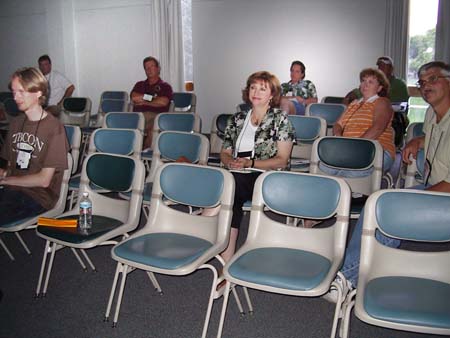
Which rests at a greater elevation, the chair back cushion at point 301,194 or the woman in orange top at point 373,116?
the woman in orange top at point 373,116

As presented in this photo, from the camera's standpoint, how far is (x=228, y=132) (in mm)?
3520

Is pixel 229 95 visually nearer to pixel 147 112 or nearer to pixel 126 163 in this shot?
pixel 147 112

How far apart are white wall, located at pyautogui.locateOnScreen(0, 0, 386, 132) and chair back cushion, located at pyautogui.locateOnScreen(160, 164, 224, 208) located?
6.20 metres

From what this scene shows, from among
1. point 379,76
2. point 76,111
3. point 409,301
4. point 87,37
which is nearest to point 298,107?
point 379,76

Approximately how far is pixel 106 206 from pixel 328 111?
3.22 m

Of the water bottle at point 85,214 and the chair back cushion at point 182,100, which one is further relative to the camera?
the chair back cushion at point 182,100

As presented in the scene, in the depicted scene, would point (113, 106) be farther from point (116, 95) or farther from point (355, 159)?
point (355, 159)

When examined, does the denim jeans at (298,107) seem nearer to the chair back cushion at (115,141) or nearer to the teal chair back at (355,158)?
the teal chair back at (355,158)

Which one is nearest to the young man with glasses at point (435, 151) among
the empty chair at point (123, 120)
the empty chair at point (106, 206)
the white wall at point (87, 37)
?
the empty chair at point (106, 206)

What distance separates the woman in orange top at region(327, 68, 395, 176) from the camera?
161 inches

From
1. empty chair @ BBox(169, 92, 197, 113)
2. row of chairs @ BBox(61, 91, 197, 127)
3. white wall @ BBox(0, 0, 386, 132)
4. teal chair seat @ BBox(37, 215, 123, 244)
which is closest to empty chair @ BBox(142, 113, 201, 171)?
row of chairs @ BBox(61, 91, 197, 127)

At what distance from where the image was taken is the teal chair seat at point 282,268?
84.0 inches

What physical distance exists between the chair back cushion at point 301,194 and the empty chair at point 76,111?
522 cm

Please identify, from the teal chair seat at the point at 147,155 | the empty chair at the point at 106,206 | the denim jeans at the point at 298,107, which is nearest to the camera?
the empty chair at the point at 106,206
